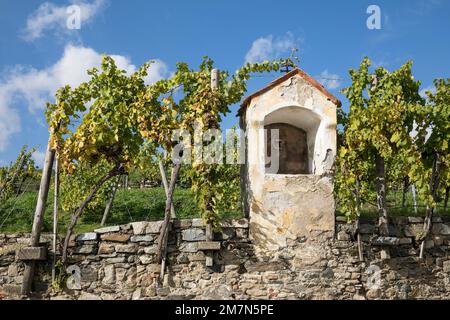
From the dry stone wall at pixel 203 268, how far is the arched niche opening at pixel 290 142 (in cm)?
129

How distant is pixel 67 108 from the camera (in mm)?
6309

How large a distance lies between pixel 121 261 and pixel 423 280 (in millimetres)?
4504

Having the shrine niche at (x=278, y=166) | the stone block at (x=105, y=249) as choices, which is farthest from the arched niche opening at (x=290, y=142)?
the stone block at (x=105, y=249)

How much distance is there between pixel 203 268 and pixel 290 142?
2667mm

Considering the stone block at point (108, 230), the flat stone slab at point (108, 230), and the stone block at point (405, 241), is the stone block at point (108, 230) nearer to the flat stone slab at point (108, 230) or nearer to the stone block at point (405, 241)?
the flat stone slab at point (108, 230)

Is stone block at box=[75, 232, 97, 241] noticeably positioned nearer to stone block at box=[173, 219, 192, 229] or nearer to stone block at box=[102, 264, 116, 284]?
stone block at box=[102, 264, 116, 284]

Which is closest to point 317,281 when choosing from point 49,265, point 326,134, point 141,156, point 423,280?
point 423,280

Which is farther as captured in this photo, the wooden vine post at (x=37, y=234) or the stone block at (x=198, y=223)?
the stone block at (x=198, y=223)

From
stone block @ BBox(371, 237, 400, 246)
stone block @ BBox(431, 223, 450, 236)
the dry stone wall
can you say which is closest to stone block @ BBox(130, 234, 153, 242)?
the dry stone wall

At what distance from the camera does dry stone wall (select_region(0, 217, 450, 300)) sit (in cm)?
590

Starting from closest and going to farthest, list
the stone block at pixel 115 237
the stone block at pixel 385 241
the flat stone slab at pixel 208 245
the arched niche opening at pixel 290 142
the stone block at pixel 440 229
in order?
the flat stone slab at pixel 208 245 → the stone block at pixel 115 237 → the stone block at pixel 385 241 → the stone block at pixel 440 229 → the arched niche opening at pixel 290 142

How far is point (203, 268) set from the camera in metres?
5.98

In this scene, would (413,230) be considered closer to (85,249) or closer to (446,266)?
(446,266)

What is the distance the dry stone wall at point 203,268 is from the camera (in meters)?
5.90
